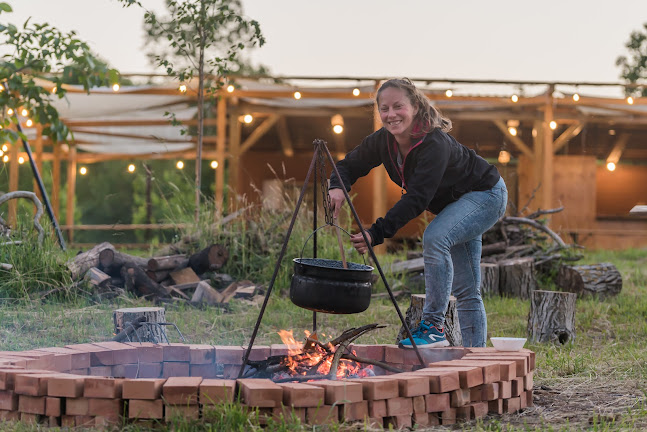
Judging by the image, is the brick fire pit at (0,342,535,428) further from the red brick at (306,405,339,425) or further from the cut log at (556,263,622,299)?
the cut log at (556,263,622,299)

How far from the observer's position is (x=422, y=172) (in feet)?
10.5

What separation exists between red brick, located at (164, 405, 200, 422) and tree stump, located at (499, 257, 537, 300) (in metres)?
4.66

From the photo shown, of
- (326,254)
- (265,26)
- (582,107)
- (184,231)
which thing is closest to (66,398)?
(326,254)

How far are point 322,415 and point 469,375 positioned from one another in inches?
24.9

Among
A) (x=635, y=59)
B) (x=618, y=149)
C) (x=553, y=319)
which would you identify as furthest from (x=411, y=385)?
(x=635, y=59)

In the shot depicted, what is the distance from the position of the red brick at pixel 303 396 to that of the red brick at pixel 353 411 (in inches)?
3.6

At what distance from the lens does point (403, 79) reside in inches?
133

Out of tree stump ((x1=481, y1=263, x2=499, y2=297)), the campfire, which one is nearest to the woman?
the campfire

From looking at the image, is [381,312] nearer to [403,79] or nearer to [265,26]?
[403,79]

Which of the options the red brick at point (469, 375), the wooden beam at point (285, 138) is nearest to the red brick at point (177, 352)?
the red brick at point (469, 375)

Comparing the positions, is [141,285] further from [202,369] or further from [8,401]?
[8,401]

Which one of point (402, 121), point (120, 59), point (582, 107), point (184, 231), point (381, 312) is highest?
point (120, 59)

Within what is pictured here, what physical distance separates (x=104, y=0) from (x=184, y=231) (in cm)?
240

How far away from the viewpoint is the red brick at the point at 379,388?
260cm
